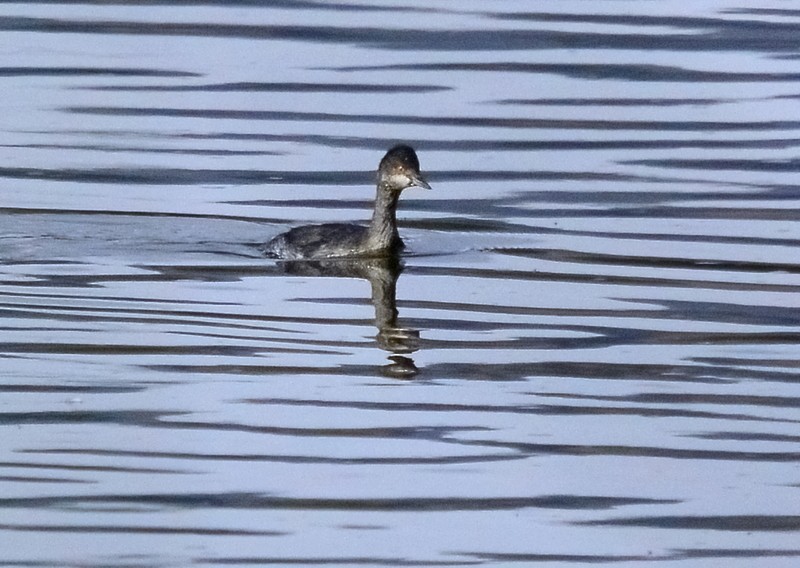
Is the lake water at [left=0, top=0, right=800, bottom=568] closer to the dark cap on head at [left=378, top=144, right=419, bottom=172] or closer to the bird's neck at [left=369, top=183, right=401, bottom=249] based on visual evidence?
the bird's neck at [left=369, top=183, right=401, bottom=249]

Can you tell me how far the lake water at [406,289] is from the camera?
8.28m

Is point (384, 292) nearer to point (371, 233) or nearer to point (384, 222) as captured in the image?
point (371, 233)

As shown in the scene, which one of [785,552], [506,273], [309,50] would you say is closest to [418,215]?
[506,273]

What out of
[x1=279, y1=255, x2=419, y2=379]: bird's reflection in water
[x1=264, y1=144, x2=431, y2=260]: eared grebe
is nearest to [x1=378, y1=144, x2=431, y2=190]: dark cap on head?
[x1=264, y1=144, x2=431, y2=260]: eared grebe

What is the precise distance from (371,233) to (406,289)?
1453 millimetres

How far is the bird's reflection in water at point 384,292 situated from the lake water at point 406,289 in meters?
0.04

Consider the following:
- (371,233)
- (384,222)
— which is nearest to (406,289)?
(371,233)

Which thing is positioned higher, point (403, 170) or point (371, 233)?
point (403, 170)

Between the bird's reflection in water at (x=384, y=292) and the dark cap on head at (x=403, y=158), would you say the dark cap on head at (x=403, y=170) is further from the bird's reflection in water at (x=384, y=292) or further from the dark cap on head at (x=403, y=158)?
the bird's reflection in water at (x=384, y=292)

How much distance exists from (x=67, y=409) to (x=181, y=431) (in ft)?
1.94

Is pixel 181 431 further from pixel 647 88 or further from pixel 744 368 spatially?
pixel 647 88

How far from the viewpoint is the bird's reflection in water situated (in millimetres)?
10625

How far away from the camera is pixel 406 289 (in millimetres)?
12828

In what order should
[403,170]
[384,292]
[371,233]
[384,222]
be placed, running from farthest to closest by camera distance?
[403,170] < [384,222] < [371,233] < [384,292]
